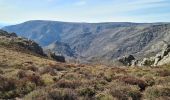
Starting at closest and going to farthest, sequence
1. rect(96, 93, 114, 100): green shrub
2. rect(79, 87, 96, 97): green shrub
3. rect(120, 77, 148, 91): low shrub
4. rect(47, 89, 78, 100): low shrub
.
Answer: rect(47, 89, 78, 100): low shrub < rect(96, 93, 114, 100): green shrub < rect(79, 87, 96, 97): green shrub < rect(120, 77, 148, 91): low shrub

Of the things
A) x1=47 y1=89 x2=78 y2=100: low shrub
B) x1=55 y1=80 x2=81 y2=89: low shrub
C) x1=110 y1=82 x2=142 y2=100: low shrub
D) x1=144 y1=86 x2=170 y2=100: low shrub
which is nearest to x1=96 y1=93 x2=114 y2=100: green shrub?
x1=110 y1=82 x2=142 y2=100: low shrub

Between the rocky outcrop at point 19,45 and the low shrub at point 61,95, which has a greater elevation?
the low shrub at point 61,95

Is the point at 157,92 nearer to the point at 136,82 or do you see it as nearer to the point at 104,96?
the point at 104,96

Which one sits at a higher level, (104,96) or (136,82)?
(104,96)

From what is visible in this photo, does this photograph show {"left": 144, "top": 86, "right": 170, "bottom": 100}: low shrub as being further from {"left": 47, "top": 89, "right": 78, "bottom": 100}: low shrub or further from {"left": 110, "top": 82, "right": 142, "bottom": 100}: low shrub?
{"left": 47, "top": 89, "right": 78, "bottom": 100}: low shrub

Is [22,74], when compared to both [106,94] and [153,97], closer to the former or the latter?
[106,94]

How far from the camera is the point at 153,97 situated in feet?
50.3

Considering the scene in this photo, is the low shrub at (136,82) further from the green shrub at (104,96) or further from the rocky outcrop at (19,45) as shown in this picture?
the rocky outcrop at (19,45)

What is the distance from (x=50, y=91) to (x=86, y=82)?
4.44 metres

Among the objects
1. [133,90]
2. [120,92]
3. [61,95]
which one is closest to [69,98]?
[61,95]

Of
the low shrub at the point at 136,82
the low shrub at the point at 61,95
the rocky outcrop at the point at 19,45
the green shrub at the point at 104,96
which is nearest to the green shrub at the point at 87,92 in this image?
the green shrub at the point at 104,96

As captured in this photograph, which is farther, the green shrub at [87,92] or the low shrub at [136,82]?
the low shrub at [136,82]

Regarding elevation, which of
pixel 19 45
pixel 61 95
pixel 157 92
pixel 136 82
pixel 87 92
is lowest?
pixel 19 45

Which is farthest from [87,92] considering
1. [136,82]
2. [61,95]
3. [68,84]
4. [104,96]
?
[136,82]
